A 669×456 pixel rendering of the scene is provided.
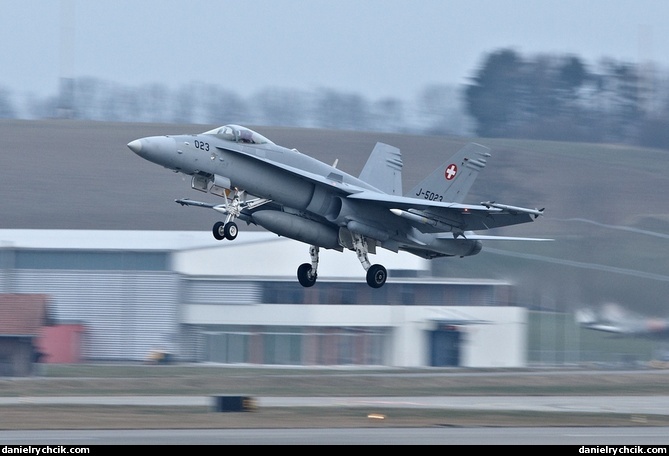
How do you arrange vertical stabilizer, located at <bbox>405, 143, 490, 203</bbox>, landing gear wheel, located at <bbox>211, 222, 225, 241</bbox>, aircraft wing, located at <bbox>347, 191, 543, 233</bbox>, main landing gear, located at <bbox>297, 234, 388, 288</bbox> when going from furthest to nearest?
vertical stabilizer, located at <bbox>405, 143, 490, 203</bbox> → main landing gear, located at <bbox>297, 234, 388, 288</bbox> → aircraft wing, located at <bbox>347, 191, 543, 233</bbox> → landing gear wheel, located at <bbox>211, 222, 225, 241</bbox>

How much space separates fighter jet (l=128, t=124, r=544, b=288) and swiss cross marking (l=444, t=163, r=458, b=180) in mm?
26

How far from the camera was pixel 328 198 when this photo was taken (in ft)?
82.6

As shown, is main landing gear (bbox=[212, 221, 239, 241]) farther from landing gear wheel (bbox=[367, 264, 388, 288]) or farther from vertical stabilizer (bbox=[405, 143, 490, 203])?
vertical stabilizer (bbox=[405, 143, 490, 203])

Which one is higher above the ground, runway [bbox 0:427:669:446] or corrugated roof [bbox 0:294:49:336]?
corrugated roof [bbox 0:294:49:336]

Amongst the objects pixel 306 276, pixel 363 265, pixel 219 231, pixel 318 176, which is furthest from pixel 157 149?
pixel 363 265

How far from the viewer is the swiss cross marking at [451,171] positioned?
88.6 feet

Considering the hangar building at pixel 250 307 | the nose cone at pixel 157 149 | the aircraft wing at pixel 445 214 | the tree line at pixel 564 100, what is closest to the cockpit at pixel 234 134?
the nose cone at pixel 157 149

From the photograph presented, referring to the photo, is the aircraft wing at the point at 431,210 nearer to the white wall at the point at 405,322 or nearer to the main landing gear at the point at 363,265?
the main landing gear at the point at 363,265

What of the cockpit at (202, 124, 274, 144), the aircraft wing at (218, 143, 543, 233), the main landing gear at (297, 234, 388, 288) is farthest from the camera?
the main landing gear at (297, 234, 388, 288)

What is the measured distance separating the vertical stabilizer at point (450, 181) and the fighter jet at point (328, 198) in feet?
0.08

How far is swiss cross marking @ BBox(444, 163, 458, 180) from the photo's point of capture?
2702 centimetres

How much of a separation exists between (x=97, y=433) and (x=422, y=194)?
10.1 meters

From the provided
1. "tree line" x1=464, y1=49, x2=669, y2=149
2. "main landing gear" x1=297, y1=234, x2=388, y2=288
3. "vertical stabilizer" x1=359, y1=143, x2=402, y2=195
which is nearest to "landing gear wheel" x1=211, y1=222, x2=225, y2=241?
"main landing gear" x1=297, y1=234, x2=388, y2=288

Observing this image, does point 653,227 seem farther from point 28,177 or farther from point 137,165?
point 28,177
